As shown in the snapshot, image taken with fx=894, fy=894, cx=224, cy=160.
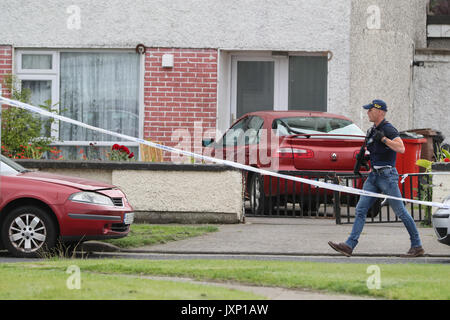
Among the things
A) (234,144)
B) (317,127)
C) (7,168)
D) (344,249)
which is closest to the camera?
(344,249)

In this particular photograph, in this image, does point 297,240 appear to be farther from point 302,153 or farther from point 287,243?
point 302,153

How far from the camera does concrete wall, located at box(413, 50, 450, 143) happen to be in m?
20.7

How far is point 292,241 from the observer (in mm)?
11234

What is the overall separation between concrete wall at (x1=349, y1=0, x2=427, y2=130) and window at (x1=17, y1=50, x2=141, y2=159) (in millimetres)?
4140

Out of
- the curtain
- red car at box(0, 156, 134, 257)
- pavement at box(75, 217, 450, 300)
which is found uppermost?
the curtain

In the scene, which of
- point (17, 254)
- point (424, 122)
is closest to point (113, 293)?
point (17, 254)

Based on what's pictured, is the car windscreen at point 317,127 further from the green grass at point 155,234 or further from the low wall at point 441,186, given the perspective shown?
the green grass at point 155,234

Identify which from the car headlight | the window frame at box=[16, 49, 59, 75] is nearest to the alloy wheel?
the car headlight

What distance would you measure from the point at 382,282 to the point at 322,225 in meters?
5.44

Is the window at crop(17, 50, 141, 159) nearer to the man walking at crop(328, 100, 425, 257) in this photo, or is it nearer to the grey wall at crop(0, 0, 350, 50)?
the grey wall at crop(0, 0, 350, 50)

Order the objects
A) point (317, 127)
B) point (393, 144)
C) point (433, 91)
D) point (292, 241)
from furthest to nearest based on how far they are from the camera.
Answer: point (433, 91) < point (317, 127) < point (292, 241) < point (393, 144)

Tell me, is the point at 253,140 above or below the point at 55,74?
below

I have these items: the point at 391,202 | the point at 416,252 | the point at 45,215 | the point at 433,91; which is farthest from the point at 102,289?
the point at 433,91

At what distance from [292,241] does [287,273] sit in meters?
3.15
